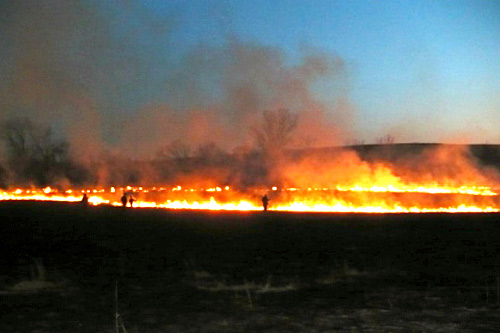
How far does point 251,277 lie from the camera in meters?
15.0

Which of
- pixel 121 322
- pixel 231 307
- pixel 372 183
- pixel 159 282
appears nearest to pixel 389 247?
pixel 159 282

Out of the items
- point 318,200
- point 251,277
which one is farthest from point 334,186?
point 251,277

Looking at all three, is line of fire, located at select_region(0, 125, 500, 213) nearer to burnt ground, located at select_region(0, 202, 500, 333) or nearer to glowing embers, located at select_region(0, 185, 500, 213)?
glowing embers, located at select_region(0, 185, 500, 213)

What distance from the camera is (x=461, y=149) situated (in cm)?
9875

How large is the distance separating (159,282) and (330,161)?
230ft

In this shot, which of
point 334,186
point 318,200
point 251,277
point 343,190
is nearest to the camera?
point 251,277

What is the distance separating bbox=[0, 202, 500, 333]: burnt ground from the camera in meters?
10.3

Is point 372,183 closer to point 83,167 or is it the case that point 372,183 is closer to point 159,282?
point 83,167

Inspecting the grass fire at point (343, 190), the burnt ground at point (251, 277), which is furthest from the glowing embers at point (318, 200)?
the burnt ground at point (251, 277)

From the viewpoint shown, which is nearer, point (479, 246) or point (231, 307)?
point (231, 307)

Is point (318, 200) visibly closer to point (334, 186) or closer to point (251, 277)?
point (334, 186)

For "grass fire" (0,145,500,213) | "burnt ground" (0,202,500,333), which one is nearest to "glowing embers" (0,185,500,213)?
"grass fire" (0,145,500,213)

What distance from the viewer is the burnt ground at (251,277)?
10.3m

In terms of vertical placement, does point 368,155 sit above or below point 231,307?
above
